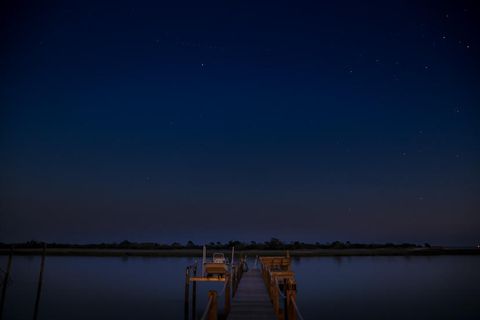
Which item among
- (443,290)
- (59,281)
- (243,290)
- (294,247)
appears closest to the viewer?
(243,290)

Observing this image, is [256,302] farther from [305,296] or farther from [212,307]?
[305,296]

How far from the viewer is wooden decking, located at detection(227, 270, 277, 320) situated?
13.7m

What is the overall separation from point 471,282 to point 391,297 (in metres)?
15.3

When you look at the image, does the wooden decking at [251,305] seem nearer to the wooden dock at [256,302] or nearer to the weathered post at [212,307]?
the wooden dock at [256,302]

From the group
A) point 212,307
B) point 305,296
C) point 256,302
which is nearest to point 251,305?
point 256,302

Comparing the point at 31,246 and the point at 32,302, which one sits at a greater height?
the point at 31,246

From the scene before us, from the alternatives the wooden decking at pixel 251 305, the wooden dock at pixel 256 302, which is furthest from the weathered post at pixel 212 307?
the wooden decking at pixel 251 305

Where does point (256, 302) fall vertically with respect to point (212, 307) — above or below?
below

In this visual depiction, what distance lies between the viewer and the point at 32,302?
100ft

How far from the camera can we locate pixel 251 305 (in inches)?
609

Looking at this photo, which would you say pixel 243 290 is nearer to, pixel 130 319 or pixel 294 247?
pixel 130 319

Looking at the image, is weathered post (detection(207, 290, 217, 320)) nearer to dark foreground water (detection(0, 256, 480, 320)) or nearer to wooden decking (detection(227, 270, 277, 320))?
wooden decking (detection(227, 270, 277, 320))

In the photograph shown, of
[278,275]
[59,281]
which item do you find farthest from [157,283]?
[278,275]

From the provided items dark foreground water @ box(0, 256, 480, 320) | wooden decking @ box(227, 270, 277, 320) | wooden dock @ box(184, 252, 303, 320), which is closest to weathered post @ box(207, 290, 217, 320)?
wooden dock @ box(184, 252, 303, 320)
